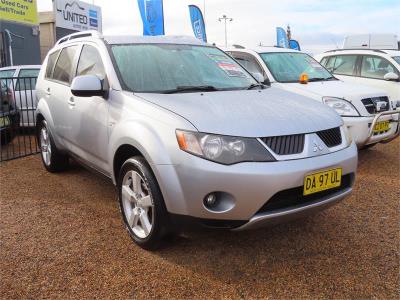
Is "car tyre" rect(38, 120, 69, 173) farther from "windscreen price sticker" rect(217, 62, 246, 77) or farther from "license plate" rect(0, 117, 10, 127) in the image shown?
"windscreen price sticker" rect(217, 62, 246, 77)

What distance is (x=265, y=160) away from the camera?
8.74 ft

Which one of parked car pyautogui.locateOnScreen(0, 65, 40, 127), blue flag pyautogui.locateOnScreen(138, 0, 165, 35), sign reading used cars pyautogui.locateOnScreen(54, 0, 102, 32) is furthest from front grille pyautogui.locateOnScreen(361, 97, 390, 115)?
sign reading used cars pyautogui.locateOnScreen(54, 0, 102, 32)

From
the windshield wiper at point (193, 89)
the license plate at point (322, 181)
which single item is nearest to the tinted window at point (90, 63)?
the windshield wiper at point (193, 89)

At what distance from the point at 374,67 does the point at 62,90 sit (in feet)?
20.2

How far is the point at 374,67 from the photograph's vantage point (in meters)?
8.17

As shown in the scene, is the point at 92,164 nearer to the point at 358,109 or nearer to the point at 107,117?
the point at 107,117

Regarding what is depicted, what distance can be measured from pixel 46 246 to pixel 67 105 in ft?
5.28

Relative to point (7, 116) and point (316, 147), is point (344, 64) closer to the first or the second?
point (316, 147)

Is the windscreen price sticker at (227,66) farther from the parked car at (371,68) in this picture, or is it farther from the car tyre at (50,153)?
the parked car at (371,68)

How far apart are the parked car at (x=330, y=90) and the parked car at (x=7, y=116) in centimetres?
375

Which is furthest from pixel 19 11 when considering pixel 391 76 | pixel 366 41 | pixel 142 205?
pixel 142 205

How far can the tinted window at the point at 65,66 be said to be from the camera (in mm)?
4496

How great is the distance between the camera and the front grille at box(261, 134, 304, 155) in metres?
2.74

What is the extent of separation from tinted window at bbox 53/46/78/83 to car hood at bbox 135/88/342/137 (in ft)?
5.12
